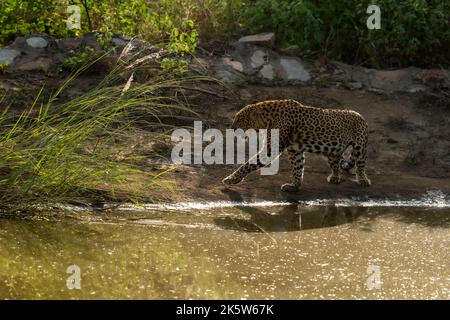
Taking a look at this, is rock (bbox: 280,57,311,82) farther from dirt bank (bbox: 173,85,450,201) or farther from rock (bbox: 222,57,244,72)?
rock (bbox: 222,57,244,72)

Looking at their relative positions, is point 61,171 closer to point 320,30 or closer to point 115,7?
point 115,7

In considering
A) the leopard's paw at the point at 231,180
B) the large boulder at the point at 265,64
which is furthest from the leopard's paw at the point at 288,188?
the large boulder at the point at 265,64

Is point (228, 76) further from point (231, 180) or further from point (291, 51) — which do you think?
point (231, 180)

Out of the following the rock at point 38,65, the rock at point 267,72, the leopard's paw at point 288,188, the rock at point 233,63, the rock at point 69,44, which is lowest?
the leopard's paw at point 288,188

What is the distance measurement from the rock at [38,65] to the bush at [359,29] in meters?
2.92

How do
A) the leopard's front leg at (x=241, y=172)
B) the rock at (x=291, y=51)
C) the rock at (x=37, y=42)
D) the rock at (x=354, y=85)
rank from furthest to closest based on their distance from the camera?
the rock at (x=291, y=51), the rock at (x=354, y=85), the rock at (x=37, y=42), the leopard's front leg at (x=241, y=172)

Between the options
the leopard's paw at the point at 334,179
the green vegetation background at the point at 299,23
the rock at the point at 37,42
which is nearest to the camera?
the leopard's paw at the point at 334,179

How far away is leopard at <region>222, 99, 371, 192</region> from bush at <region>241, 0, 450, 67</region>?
2.99m

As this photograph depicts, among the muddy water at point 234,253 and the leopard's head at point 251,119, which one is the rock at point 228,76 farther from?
the muddy water at point 234,253

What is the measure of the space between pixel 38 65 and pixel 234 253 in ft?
17.1

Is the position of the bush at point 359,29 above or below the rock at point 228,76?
above

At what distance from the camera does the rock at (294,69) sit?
41.4 feet

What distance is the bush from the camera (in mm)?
12672
